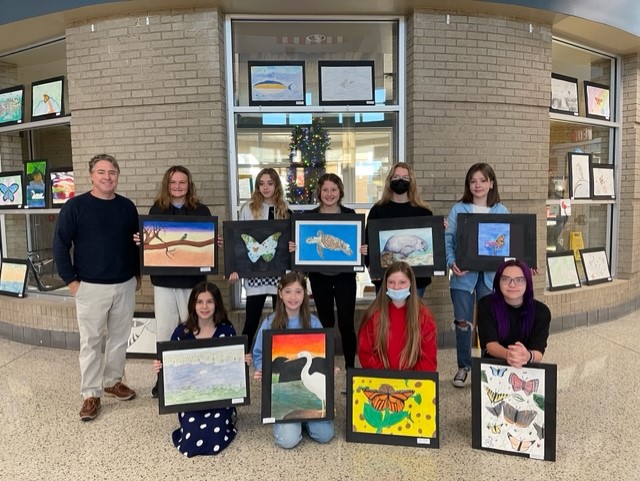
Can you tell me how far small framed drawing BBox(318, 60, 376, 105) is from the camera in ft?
15.0

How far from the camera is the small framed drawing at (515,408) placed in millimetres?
2412

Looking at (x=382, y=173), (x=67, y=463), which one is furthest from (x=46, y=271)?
(x=382, y=173)

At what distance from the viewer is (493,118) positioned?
4.53m

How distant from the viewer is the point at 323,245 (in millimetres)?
3289

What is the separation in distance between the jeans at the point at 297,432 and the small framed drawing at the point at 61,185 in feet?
12.1

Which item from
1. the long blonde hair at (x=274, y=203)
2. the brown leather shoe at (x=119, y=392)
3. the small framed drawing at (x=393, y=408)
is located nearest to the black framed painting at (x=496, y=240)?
the small framed drawing at (x=393, y=408)

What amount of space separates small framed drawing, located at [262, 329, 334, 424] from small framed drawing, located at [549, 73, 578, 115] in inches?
168

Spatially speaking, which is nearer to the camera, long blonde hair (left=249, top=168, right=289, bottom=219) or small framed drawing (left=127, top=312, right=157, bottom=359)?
long blonde hair (left=249, top=168, right=289, bottom=219)

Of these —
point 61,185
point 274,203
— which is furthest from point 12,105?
point 274,203

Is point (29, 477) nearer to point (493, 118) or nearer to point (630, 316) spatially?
point (493, 118)

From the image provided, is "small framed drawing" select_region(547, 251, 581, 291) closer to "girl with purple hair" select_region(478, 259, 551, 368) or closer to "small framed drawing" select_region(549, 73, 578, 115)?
"small framed drawing" select_region(549, 73, 578, 115)

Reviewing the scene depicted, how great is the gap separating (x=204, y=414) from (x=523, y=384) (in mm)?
1882

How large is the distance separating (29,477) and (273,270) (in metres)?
1.88

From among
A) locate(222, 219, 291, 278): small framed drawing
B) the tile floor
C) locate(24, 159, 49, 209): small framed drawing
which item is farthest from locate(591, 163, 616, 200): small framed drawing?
locate(24, 159, 49, 209): small framed drawing
